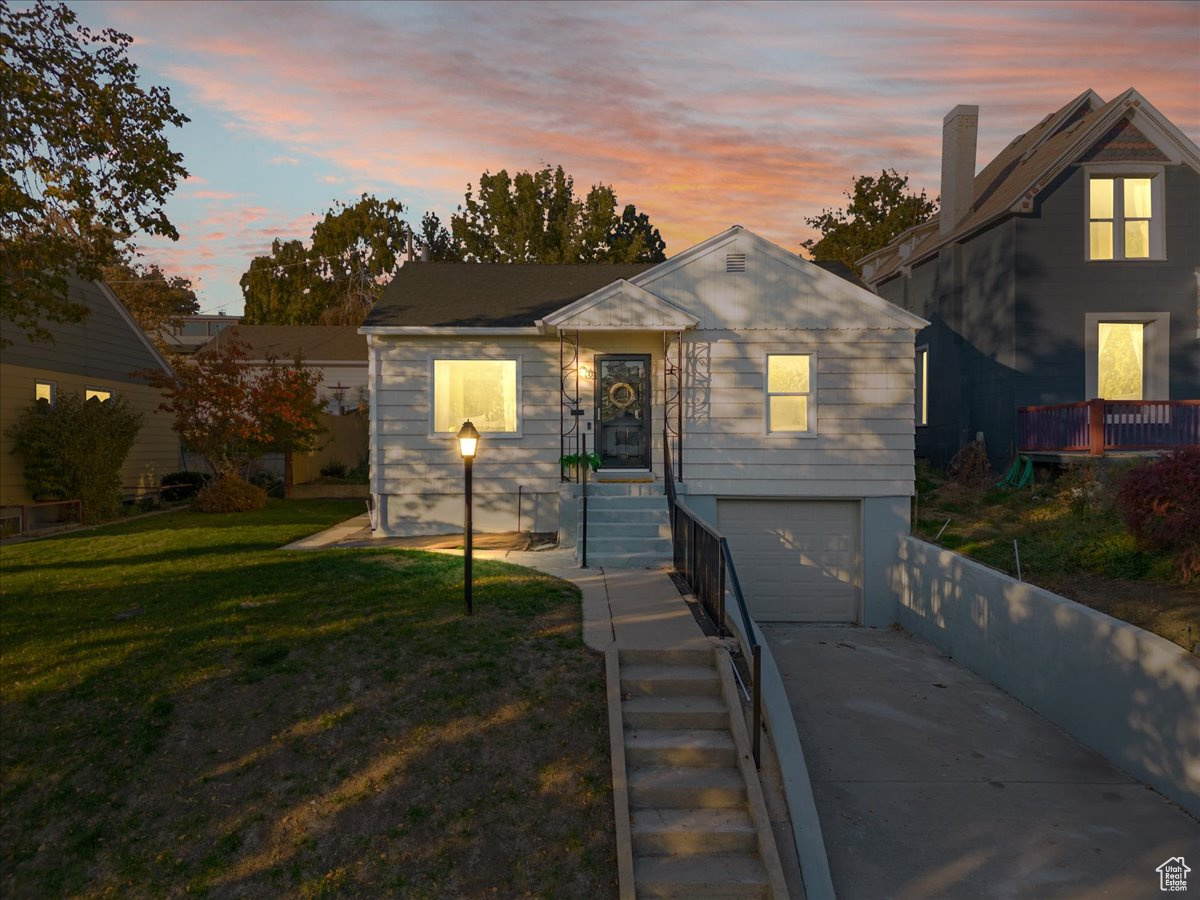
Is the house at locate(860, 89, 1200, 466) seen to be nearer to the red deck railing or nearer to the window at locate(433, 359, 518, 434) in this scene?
the red deck railing

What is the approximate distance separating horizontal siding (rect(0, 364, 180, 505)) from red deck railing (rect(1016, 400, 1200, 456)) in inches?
770

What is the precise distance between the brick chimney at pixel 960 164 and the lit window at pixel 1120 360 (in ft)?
14.2

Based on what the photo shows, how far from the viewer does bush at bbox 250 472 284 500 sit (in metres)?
24.1

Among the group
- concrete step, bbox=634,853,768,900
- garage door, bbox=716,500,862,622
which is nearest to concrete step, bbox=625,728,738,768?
concrete step, bbox=634,853,768,900

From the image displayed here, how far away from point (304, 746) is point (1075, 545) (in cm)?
994

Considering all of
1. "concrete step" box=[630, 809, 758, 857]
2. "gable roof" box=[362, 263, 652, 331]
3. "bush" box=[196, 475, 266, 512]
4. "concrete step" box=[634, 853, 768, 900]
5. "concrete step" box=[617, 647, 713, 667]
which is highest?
"gable roof" box=[362, 263, 652, 331]

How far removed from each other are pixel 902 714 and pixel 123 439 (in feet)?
53.1

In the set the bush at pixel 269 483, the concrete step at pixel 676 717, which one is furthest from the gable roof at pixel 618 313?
the bush at pixel 269 483

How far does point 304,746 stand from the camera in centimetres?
658

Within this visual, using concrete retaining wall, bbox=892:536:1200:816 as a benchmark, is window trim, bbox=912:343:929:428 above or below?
above

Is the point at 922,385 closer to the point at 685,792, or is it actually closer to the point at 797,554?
the point at 797,554

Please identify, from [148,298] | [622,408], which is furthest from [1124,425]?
[148,298]

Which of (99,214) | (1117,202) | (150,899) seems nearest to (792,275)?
(1117,202)

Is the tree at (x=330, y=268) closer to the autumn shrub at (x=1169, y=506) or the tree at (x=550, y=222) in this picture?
the tree at (x=550, y=222)
